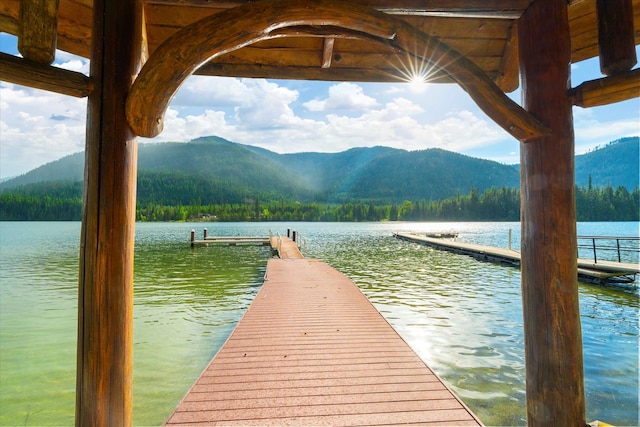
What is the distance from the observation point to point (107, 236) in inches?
71.7

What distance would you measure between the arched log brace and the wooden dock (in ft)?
7.70

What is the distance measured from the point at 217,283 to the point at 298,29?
12337 millimetres

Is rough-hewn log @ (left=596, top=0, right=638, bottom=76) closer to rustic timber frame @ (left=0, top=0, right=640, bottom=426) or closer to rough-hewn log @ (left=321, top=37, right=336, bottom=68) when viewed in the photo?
rustic timber frame @ (left=0, top=0, right=640, bottom=426)

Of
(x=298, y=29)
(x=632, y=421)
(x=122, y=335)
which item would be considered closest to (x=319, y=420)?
(x=122, y=335)

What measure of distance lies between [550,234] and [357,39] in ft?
6.05

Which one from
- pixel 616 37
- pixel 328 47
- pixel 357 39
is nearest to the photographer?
pixel 616 37

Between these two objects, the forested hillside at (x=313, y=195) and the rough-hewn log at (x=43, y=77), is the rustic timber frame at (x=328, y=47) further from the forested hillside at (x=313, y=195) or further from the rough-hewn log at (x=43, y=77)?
the forested hillside at (x=313, y=195)

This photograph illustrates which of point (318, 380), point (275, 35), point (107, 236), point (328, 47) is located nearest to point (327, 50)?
point (328, 47)

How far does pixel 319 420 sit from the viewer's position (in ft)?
9.19

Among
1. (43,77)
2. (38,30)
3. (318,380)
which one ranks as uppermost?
(38,30)

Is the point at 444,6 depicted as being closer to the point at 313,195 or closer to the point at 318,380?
the point at 318,380

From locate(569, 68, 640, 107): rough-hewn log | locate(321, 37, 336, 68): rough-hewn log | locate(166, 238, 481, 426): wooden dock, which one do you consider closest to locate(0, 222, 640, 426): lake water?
locate(166, 238, 481, 426): wooden dock

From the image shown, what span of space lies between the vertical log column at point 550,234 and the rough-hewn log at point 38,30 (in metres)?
2.84

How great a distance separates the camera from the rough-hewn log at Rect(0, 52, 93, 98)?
1.65 m
